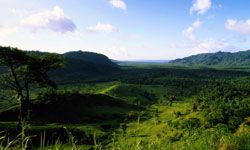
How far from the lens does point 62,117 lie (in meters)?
93.0

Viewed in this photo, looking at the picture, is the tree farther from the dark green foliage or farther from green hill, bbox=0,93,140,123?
the dark green foliage

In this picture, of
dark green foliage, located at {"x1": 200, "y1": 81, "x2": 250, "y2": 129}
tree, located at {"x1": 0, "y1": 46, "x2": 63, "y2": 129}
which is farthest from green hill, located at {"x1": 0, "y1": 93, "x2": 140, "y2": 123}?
dark green foliage, located at {"x1": 200, "y1": 81, "x2": 250, "y2": 129}

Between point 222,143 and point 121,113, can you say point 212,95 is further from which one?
point 222,143

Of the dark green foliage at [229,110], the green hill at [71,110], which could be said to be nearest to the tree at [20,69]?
the green hill at [71,110]

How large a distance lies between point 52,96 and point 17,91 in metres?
43.0

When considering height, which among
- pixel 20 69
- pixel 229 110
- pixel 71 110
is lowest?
pixel 71 110

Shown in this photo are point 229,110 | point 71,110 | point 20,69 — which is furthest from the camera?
point 71,110

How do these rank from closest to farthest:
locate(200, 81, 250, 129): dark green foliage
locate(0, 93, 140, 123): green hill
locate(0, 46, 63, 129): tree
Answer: locate(0, 46, 63, 129): tree
locate(200, 81, 250, 129): dark green foliage
locate(0, 93, 140, 123): green hill

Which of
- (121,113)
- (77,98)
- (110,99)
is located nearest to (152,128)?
(121,113)

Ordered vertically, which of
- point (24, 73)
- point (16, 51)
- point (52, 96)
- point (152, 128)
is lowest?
point (152, 128)

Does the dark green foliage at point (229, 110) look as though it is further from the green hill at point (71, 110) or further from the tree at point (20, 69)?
the tree at point (20, 69)

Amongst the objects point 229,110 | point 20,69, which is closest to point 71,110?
point 20,69

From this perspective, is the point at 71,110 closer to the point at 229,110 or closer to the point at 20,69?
the point at 20,69

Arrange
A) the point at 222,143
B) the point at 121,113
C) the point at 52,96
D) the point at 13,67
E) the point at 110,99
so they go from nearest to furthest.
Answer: the point at 222,143 → the point at 13,67 → the point at 52,96 → the point at 121,113 → the point at 110,99
